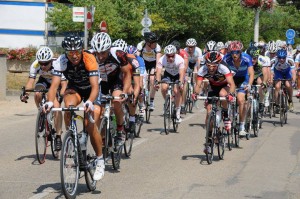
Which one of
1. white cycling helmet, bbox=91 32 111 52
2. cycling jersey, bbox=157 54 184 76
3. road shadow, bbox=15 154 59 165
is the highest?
white cycling helmet, bbox=91 32 111 52

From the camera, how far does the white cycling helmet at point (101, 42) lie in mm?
10555

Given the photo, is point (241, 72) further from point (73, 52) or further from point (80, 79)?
point (73, 52)

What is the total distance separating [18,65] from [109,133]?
23.1 metres

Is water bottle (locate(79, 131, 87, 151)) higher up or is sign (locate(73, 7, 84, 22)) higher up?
sign (locate(73, 7, 84, 22))

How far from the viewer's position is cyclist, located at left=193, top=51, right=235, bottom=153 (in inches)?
499

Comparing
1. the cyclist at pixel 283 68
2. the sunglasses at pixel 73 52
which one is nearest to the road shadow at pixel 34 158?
the sunglasses at pixel 73 52

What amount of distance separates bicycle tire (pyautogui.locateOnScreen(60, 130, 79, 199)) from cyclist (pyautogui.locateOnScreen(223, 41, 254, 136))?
250 inches

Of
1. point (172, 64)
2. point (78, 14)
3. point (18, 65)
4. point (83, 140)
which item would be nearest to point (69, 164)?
point (83, 140)

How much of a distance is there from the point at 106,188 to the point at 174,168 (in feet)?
6.58

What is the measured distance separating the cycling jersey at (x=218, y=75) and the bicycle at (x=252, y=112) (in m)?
2.44

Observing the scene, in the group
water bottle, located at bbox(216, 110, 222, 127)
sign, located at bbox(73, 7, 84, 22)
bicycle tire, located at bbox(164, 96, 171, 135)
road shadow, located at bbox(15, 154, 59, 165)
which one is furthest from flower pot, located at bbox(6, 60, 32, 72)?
water bottle, located at bbox(216, 110, 222, 127)

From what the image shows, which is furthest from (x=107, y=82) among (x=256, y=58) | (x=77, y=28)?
(x=77, y=28)

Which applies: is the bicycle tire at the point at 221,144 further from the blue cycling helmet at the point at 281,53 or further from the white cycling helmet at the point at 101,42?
the blue cycling helmet at the point at 281,53

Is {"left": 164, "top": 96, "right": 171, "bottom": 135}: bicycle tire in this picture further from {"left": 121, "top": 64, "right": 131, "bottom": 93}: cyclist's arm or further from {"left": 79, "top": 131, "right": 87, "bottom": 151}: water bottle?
{"left": 79, "top": 131, "right": 87, "bottom": 151}: water bottle
